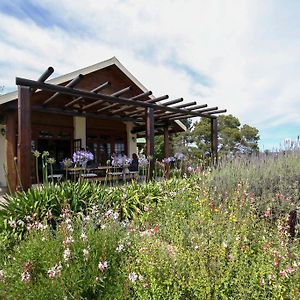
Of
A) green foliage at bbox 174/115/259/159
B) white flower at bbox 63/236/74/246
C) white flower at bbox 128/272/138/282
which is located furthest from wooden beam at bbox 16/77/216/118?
green foliage at bbox 174/115/259/159

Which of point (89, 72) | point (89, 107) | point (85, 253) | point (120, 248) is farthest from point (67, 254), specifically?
point (89, 72)

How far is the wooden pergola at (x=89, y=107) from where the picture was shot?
18.6 ft

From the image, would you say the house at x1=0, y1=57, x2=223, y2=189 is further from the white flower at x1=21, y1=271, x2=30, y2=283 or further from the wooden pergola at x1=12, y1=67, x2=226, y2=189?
the white flower at x1=21, y1=271, x2=30, y2=283

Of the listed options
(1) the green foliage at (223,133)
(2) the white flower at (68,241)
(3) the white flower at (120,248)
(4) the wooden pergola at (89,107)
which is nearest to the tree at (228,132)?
(1) the green foliage at (223,133)

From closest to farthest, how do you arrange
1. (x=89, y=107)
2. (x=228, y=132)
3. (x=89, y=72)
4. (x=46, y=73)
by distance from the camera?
1. (x=46, y=73)
2. (x=89, y=107)
3. (x=89, y=72)
4. (x=228, y=132)

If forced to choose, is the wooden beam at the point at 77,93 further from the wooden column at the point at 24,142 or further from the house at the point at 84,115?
the wooden column at the point at 24,142

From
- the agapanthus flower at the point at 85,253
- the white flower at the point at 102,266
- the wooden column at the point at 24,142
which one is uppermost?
the wooden column at the point at 24,142

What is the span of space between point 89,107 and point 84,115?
46cm

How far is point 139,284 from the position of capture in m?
2.31

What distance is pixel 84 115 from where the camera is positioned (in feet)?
36.0

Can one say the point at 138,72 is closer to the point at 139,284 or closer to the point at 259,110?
the point at 259,110

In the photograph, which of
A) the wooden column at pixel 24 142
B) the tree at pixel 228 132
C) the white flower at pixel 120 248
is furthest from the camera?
the tree at pixel 228 132

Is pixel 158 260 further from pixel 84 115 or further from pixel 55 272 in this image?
pixel 84 115

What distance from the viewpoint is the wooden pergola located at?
5.67 meters
